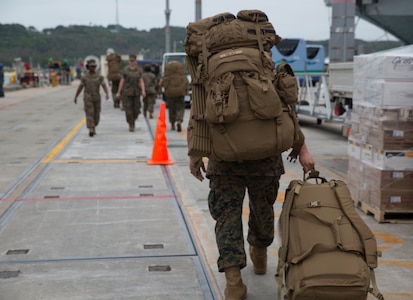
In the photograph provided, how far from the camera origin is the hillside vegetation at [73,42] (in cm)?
11336

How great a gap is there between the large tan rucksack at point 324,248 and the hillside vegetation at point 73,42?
9993 centimetres

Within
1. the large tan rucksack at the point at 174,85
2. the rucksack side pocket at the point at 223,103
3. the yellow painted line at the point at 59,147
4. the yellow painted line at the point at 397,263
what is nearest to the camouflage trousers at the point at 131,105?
the large tan rucksack at the point at 174,85

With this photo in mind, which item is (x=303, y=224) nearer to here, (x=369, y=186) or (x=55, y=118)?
(x=369, y=186)

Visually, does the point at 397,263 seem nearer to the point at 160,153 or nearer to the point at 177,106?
the point at 160,153

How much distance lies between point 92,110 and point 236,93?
33.9ft

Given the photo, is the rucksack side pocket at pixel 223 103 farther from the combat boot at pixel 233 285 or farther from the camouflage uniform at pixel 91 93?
the camouflage uniform at pixel 91 93

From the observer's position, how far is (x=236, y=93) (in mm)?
3588

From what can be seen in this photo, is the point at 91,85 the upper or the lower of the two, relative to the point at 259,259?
upper

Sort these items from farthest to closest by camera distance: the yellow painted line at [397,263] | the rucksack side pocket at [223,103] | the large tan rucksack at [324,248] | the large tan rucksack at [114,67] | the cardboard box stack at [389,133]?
the large tan rucksack at [114,67] → the cardboard box stack at [389,133] → the yellow painted line at [397,263] → the rucksack side pocket at [223,103] → the large tan rucksack at [324,248]

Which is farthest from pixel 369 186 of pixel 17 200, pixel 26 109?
pixel 26 109

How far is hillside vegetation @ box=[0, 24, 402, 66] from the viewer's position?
11336 centimetres

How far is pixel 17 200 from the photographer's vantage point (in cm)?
730

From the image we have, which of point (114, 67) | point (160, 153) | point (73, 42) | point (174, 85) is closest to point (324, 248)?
point (160, 153)

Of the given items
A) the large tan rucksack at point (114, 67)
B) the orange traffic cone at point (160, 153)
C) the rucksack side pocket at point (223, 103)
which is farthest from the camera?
the large tan rucksack at point (114, 67)
